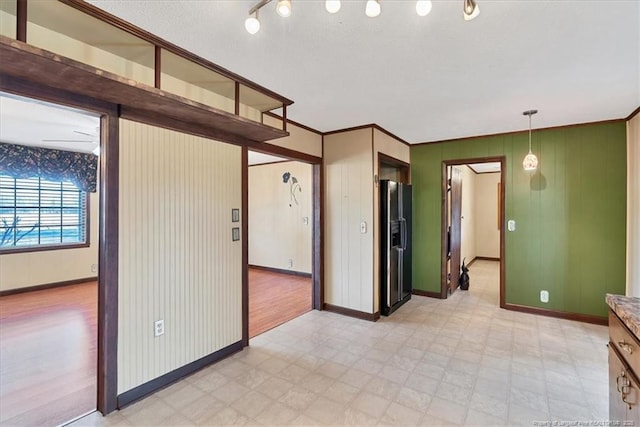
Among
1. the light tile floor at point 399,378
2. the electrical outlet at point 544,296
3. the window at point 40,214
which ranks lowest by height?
the light tile floor at point 399,378

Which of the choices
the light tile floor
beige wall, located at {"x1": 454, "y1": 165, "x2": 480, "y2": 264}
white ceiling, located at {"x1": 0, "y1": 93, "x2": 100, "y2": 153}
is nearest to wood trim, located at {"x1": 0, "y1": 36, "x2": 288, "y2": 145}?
white ceiling, located at {"x1": 0, "y1": 93, "x2": 100, "y2": 153}

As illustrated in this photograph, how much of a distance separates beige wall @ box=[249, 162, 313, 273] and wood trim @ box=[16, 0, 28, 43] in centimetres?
457

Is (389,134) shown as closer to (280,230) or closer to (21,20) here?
(280,230)

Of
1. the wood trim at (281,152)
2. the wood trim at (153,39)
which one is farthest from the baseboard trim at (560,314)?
the wood trim at (153,39)

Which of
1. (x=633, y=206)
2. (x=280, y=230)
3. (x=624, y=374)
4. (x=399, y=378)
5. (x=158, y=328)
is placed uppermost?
(x=633, y=206)

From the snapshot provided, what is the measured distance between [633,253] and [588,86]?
79.8 inches

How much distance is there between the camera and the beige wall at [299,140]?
131 inches

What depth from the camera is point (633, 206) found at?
328 cm

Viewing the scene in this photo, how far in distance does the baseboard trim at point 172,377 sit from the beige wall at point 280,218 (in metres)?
3.33

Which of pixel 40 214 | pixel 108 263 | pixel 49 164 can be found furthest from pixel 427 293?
pixel 40 214

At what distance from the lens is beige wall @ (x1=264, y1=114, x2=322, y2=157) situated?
11.0ft

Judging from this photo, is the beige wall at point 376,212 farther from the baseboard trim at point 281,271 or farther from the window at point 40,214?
the window at point 40,214

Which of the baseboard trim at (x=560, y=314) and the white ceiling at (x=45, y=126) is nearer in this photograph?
the white ceiling at (x=45, y=126)

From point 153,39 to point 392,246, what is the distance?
11.0ft
